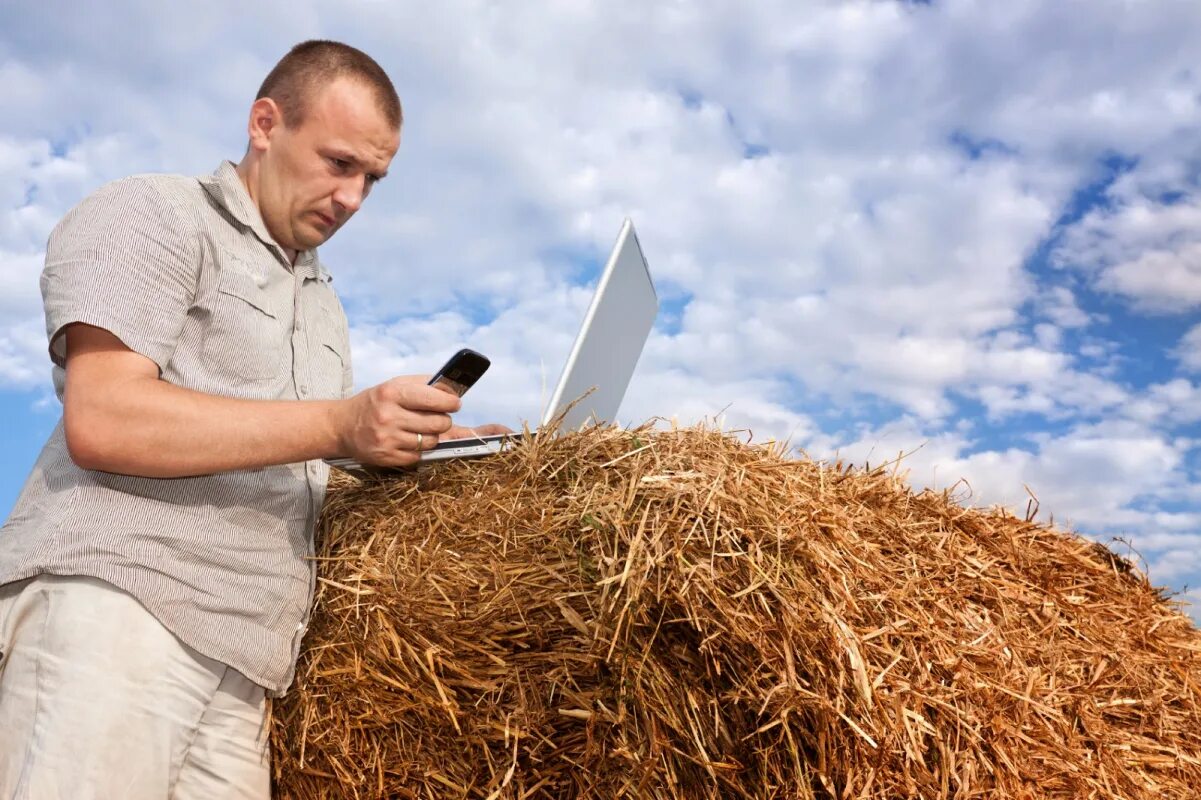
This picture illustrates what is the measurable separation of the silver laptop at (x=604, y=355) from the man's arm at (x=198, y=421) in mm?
277

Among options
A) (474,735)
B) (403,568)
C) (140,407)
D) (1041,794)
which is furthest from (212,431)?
(1041,794)

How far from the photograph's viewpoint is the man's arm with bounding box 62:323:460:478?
189cm

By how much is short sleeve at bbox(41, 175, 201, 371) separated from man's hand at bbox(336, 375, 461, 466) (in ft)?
1.33

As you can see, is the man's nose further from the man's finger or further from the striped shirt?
the man's finger

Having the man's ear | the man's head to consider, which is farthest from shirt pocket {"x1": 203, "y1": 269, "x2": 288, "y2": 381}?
the man's ear

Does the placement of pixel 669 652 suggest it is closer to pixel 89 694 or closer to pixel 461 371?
pixel 461 371

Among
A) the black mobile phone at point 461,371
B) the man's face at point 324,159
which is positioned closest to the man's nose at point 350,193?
the man's face at point 324,159

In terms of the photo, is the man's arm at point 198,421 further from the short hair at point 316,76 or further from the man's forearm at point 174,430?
the short hair at point 316,76

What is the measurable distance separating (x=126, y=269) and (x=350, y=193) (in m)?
0.62

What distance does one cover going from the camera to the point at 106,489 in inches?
78.8

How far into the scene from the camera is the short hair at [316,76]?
7.84 ft

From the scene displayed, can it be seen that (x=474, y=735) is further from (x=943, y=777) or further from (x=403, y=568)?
(x=943, y=777)

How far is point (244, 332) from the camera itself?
221 cm

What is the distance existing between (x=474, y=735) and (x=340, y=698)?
1.17ft
